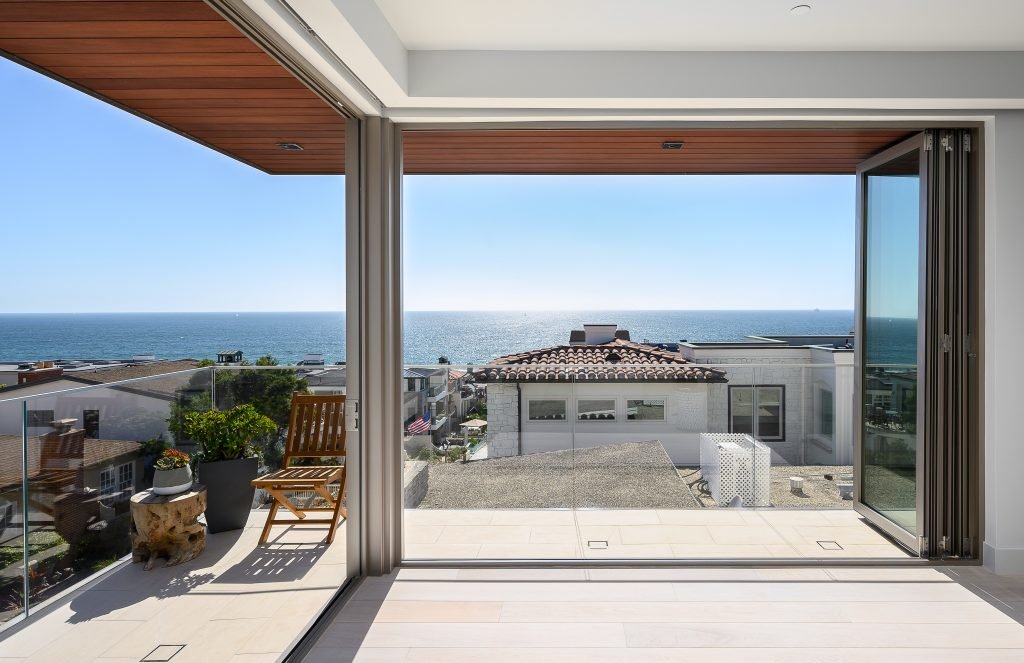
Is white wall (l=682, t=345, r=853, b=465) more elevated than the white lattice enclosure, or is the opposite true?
white wall (l=682, t=345, r=853, b=465)

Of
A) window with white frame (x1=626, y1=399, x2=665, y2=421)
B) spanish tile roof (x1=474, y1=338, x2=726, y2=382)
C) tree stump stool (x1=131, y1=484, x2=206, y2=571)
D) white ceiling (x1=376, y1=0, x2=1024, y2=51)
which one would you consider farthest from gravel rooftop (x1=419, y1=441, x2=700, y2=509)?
white ceiling (x1=376, y1=0, x2=1024, y2=51)

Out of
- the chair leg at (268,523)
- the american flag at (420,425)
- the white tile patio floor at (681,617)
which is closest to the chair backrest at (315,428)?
the chair leg at (268,523)

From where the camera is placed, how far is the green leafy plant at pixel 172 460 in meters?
2.80

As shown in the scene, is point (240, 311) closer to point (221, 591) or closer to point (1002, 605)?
point (221, 591)

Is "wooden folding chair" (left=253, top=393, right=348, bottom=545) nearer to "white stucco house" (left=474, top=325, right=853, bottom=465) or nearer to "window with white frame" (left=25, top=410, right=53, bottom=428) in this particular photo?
"white stucco house" (left=474, top=325, right=853, bottom=465)

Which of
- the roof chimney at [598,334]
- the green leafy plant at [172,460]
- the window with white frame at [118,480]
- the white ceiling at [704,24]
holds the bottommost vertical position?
the green leafy plant at [172,460]

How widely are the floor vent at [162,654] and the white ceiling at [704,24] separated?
2.64m

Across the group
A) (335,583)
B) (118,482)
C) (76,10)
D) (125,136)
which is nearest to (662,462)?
(335,583)

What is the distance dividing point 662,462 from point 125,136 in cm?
328

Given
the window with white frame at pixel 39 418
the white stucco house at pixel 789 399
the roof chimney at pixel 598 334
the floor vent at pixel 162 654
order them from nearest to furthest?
the window with white frame at pixel 39 418
the floor vent at pixel 162 654
the white stucco house at pixel 789 399
the roof chimney at pixel 598 334

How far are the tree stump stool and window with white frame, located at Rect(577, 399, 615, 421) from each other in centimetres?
225

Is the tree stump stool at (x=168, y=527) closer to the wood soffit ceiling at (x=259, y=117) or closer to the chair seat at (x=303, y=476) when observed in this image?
the chair seat at (x=303, y=476)

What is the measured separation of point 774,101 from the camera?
9.61ft

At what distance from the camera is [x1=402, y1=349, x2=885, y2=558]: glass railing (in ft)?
12.4
